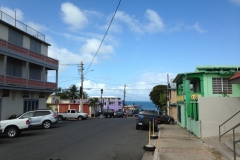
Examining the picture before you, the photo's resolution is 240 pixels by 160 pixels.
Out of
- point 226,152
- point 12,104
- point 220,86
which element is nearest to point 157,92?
point 220,86

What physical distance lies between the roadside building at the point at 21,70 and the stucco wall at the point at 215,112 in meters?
16.0

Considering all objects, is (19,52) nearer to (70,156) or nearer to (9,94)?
(9,94)

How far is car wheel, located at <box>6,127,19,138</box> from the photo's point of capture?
1588cm

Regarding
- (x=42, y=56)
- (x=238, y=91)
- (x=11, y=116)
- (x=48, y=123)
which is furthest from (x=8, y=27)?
(x=238, y=91)

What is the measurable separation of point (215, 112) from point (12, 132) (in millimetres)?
12725

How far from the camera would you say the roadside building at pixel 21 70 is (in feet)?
71.1

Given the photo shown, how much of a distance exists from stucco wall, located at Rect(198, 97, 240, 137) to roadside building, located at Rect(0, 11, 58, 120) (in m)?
16.0

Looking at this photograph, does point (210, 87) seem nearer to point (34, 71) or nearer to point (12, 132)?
point (12, 132)

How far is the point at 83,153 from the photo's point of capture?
9742mm

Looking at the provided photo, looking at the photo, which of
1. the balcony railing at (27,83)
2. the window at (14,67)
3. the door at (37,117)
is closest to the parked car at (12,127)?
the door at (37,117)

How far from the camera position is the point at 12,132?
16000mm

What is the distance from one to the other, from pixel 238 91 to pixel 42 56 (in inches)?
778

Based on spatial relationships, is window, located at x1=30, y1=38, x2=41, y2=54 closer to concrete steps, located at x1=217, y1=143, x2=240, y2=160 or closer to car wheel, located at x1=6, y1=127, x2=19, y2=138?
car wheel, located at x1=6, y1=127, x2=19, y2=138

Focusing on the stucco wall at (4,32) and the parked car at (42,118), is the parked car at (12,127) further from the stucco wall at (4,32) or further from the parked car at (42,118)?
the stucco wall at (4,32)
